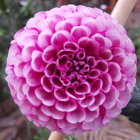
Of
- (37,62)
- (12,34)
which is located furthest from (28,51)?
(12,34)

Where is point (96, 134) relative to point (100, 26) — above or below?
below

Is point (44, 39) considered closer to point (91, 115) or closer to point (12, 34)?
point (91, 115)

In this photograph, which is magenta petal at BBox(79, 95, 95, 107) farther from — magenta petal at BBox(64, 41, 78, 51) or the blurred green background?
the blurred green background

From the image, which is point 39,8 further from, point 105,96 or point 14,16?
point 105,96

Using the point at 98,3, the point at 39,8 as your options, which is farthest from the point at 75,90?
the point at 98,3

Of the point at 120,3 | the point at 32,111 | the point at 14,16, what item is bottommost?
the point at 14,16

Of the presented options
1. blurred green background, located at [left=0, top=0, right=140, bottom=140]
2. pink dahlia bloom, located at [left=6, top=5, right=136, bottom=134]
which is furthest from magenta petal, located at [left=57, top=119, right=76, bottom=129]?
blurred green background, located at [left=0, top=0, right=140, bottom=140]

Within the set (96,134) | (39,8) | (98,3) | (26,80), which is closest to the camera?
(26,80)
